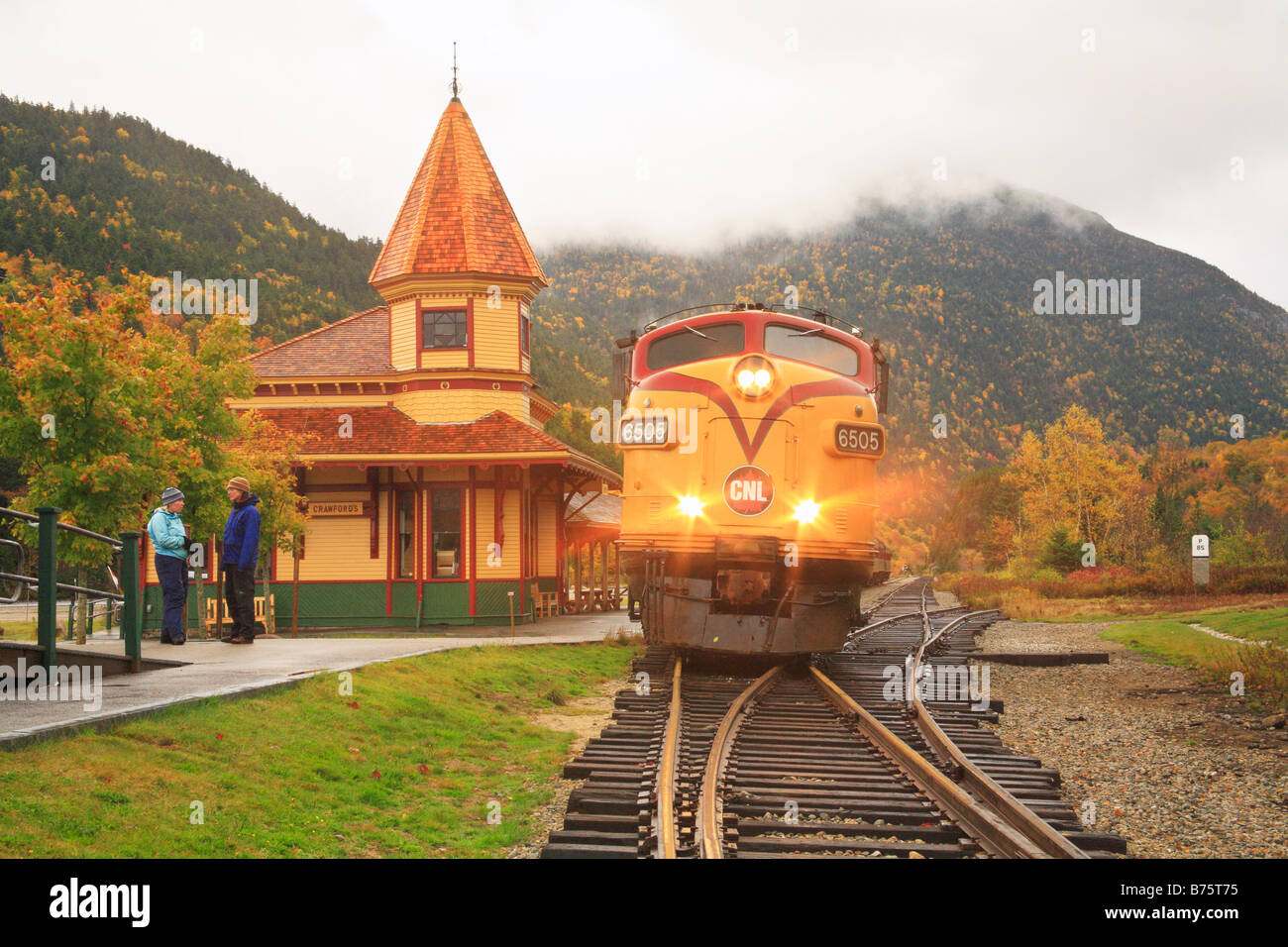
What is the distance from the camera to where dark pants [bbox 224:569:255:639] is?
1398cm

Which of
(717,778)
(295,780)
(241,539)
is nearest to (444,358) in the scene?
(241,539)

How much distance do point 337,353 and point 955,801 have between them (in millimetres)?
24518

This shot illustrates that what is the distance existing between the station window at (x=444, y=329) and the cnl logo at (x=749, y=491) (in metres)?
15.3

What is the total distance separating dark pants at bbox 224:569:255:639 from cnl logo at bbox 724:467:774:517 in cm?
645

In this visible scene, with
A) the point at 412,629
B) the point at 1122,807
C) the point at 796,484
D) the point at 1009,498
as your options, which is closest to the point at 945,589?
the point at 1009,498

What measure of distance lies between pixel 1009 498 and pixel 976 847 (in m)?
73.4

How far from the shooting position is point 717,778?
25.2 ft

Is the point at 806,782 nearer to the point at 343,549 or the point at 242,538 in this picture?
the point at 242,538

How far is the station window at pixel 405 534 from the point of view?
85.3 feet

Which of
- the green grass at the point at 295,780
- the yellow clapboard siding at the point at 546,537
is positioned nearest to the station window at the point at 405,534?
the yellow clapboard siding at the point at 546,537

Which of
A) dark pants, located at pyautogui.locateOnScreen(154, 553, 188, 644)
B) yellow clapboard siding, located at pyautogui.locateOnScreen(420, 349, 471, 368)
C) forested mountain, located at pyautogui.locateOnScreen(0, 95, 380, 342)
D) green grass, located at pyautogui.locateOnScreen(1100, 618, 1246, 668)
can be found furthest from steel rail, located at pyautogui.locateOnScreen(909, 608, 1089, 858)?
forested mountain, located at pyautogui.locateOnScreen(0, 95, 380, 342)

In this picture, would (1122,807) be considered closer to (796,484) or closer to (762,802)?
(762,802)

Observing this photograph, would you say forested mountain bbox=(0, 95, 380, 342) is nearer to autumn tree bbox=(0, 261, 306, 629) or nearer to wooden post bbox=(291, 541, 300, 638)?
wooden post bbox=(291, 541, 300, 638)

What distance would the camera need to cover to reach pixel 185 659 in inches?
482
